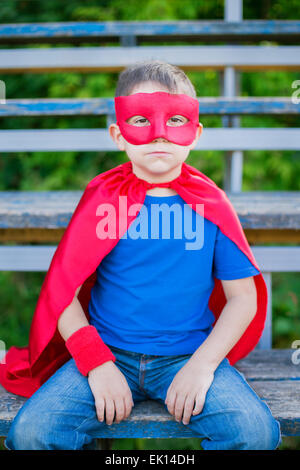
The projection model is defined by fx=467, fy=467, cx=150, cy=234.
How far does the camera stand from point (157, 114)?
4.20 feet

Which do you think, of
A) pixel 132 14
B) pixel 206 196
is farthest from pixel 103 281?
pixel 132 14

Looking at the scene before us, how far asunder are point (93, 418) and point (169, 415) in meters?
0.20

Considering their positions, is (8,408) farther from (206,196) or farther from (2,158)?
(2,158)

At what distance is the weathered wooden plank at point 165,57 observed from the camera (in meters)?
2.65

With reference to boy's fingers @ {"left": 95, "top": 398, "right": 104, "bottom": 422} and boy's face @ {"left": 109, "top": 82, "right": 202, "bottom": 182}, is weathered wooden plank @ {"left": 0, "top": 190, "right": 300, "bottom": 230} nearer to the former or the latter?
boy's face @ {"left": 109, "top": 82, "right": 202, "bottom": 182}

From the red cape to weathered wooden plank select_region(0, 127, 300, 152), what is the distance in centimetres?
91

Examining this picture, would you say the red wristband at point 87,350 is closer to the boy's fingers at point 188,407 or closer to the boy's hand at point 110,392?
the boy's hand at point 110,392

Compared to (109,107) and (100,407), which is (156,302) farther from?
(109,107)

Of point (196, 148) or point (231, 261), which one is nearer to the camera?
point (231, 261)

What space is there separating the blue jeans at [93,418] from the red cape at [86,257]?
0.17m

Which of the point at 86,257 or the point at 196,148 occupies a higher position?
the point at 196,148

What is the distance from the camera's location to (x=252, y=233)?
175cm

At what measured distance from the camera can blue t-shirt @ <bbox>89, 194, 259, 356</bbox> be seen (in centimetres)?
133

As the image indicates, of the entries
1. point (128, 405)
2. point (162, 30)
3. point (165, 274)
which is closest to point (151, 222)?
point (165, 274)
